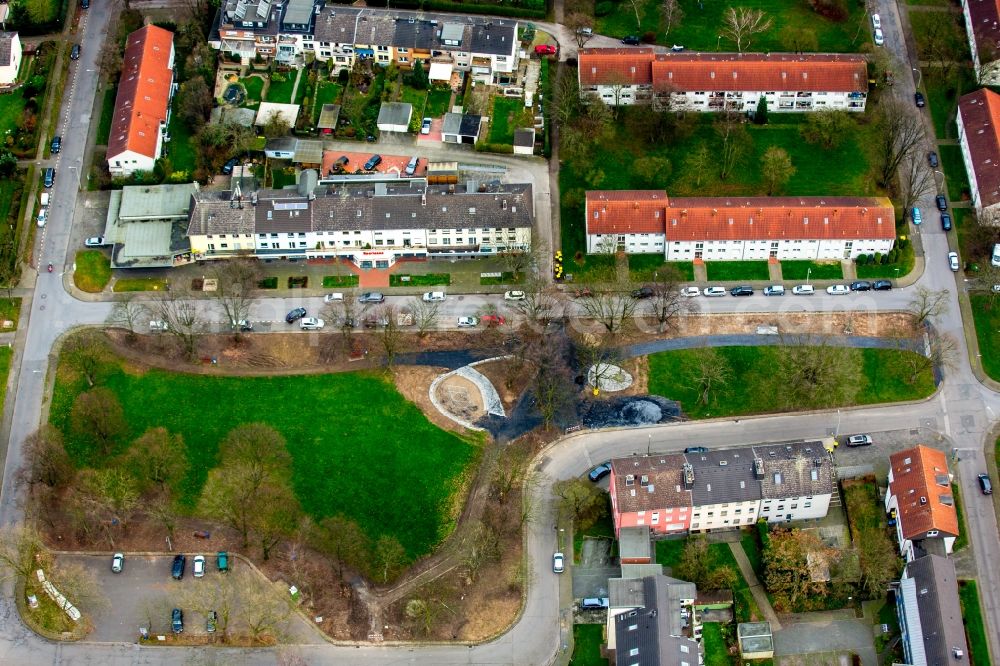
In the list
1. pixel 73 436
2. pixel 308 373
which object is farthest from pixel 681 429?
pixel 73 436

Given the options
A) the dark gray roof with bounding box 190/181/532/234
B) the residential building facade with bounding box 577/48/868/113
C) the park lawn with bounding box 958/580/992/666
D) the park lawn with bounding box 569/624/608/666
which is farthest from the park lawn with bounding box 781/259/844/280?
the park lawn with bounding box 569/624/608/666

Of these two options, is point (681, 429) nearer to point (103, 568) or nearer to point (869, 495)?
point (869, 495)

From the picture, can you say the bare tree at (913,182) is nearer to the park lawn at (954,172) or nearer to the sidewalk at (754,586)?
the park lawn at (954,172)

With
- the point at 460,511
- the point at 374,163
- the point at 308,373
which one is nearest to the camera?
the point at 460,511

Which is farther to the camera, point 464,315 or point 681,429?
point 464,315

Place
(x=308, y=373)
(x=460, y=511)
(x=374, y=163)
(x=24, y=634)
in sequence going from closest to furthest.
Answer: (x=24, y=634)
(x=460, y=511)
(x=308, y=373)
(x=374, y=163)

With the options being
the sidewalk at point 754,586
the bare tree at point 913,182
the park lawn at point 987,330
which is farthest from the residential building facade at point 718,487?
the bare tree at point 913,182

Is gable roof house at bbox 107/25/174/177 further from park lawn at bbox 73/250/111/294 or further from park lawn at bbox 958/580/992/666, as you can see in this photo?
park lawn at bbox 958/580/992/666
